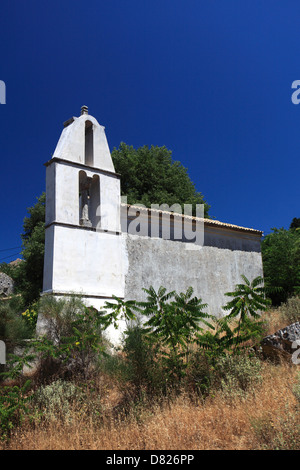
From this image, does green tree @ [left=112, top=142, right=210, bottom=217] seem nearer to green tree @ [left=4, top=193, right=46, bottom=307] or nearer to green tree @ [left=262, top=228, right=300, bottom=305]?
green tree @ [left=4, top=193, right=46, bottom=307]

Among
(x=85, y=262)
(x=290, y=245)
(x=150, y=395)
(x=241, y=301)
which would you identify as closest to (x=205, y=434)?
(x=150, y=395)

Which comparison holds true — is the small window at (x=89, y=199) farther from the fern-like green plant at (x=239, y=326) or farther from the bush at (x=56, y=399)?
the fern-like green plant at (x=239, y=326)

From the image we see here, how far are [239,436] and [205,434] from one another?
51 cm

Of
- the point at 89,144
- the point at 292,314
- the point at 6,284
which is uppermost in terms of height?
the point at 89,144

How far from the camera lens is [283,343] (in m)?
8.04

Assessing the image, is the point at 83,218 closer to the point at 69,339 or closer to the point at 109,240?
the point at 109,240

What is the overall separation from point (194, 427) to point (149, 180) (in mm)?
19575

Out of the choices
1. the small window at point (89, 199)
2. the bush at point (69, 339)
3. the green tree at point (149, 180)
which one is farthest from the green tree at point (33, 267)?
the bush at point (69, 339)

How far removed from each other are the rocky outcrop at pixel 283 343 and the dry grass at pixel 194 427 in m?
0.47

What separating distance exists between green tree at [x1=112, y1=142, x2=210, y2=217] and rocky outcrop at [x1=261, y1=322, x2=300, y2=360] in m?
14.9

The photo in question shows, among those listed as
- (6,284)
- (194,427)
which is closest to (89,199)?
(194,427)

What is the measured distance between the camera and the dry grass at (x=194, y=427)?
5.39 meters

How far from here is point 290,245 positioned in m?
18.6
